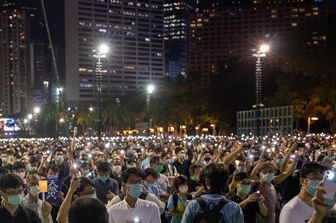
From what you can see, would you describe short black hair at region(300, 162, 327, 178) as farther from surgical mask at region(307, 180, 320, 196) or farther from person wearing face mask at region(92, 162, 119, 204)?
person wearing face mask at region(92, 162, 119, 204)

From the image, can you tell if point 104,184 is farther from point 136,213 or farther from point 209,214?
point 209,214

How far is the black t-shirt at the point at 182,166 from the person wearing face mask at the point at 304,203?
7.76m

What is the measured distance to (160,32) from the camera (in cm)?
17088

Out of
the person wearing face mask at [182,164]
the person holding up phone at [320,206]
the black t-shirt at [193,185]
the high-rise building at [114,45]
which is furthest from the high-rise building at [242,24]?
the person holding up phone at [320,206]

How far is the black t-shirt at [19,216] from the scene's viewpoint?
5.23 m

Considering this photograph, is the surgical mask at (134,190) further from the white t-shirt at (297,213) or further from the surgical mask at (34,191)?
the surgical mask at (34,191)

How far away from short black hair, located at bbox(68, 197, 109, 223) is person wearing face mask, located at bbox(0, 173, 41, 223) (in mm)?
2181

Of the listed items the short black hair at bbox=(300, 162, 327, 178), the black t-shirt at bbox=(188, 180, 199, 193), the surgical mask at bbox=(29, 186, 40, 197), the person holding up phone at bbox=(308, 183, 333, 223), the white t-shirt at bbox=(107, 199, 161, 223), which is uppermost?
the person holding up phone at bbox=(308, 183, 333, 223)

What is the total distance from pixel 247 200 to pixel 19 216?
273 centimetres

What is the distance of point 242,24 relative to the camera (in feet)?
548

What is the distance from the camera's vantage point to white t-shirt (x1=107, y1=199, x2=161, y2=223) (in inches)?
219

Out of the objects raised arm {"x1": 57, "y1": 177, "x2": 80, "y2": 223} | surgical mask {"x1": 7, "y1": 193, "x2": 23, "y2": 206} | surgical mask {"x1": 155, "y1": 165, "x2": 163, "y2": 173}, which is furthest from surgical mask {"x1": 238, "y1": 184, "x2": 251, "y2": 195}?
surgical mask {"x1": 155, "y1": 165, "x2": 163, "y2": 173}

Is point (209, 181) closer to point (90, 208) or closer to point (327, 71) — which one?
point (90, 208)

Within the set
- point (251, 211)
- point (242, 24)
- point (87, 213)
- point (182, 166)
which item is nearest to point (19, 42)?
point (242, 24)
